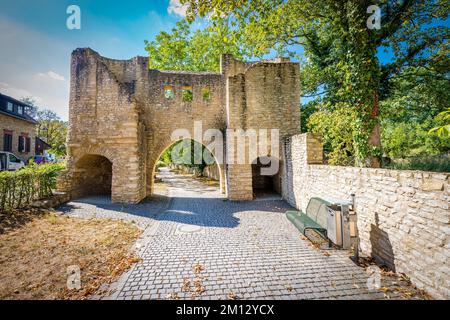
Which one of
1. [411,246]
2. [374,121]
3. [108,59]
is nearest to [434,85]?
[374,121]

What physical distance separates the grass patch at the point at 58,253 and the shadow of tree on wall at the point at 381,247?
5187 millimetres

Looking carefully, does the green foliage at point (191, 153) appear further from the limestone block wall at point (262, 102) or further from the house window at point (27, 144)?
the house window at point (27, 144)

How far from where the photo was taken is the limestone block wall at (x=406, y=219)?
2.82 meters

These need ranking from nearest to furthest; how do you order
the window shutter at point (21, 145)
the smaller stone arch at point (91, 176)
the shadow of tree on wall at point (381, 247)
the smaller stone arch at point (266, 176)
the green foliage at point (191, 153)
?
the shadow of tree on wall at point (381, 247) < the smaller stone arch at point (91, 176) < the smaller stone arch at point (266, 176) < the green foliage at point (191, 153) < the window shutter at point (21, 145)

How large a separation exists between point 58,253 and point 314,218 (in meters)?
6.46

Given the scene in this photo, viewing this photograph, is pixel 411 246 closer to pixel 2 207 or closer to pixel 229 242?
pixel 229 242

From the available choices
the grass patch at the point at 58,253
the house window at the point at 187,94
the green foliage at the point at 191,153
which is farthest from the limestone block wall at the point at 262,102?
the green foliage at the point at 191,153

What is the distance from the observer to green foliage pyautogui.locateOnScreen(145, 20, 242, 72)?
18.1 meters

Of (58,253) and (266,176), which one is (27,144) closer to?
(58,253)

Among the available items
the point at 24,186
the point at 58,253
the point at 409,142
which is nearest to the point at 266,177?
the point at 58,253

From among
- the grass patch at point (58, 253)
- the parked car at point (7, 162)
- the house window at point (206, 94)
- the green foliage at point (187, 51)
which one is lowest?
the grass patch at point (58, 253)

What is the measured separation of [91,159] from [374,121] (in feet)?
45.0

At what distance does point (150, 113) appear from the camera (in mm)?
11492

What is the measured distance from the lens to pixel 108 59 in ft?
37.7
